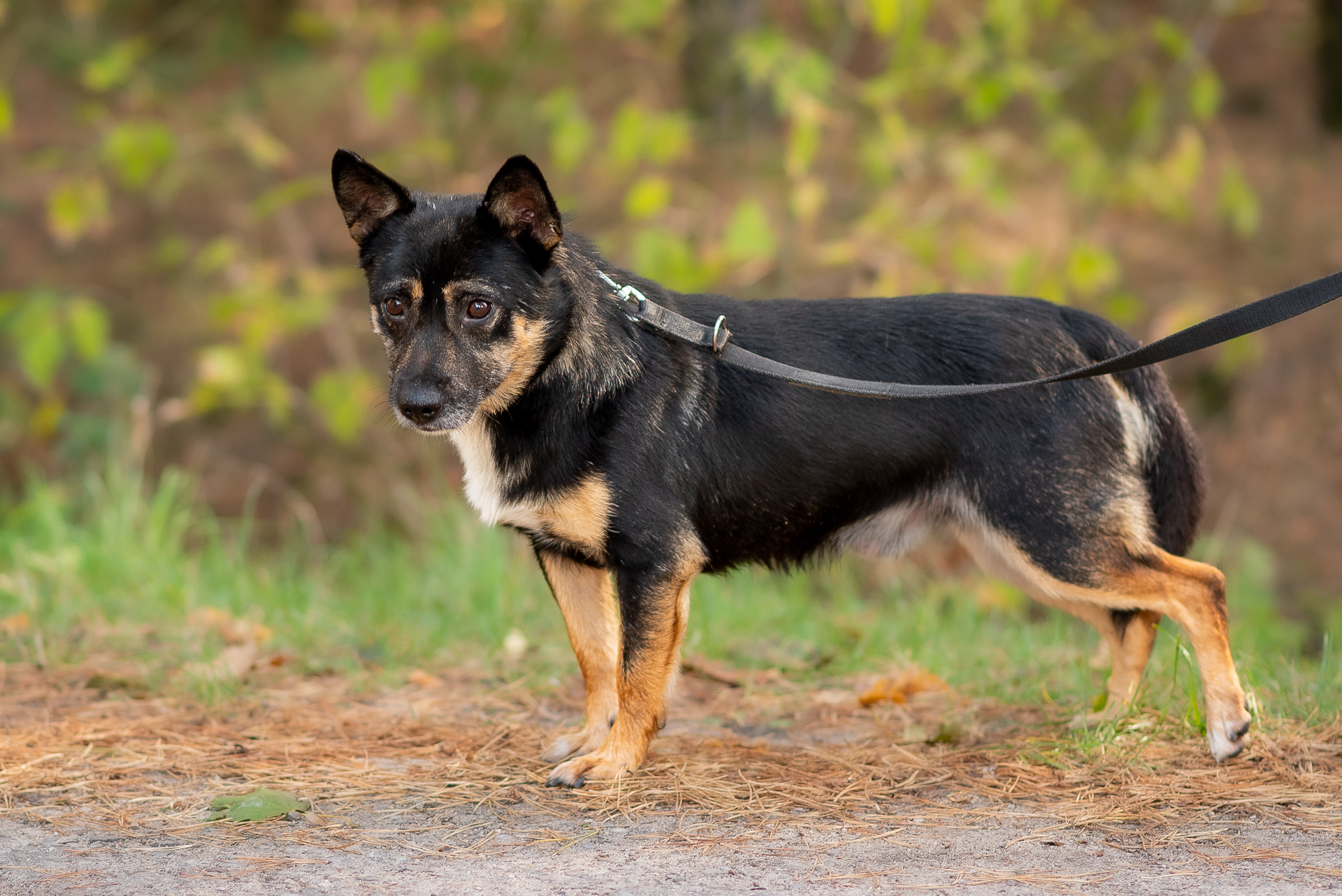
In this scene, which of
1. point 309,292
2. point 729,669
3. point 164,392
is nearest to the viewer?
point 729,669

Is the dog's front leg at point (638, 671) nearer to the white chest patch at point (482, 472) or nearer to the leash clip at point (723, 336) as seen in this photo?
the white chest patch at point (482, 472)

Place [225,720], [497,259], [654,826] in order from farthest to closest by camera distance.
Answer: [225,720], [497,259], [654,826]

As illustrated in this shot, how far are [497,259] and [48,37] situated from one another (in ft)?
29.6

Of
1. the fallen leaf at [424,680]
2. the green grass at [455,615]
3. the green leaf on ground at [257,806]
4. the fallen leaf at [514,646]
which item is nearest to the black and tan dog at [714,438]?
the green grass at [455,615]

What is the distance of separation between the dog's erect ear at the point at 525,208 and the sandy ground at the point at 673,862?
168 centimetres

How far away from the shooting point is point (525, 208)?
3.44 m

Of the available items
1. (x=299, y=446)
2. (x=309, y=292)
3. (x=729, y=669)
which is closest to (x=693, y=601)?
(x=729, y=669)

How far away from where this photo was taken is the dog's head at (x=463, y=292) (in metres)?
3.34

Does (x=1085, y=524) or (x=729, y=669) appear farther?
(x=729, y=669)

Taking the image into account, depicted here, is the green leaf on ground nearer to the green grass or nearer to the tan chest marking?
the tan chest marking

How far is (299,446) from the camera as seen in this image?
10.4m

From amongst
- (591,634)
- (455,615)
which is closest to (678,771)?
(591,634)

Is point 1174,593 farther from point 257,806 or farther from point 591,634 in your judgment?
point 257,806

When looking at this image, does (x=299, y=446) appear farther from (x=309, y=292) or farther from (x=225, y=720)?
(x=225, y=720)
